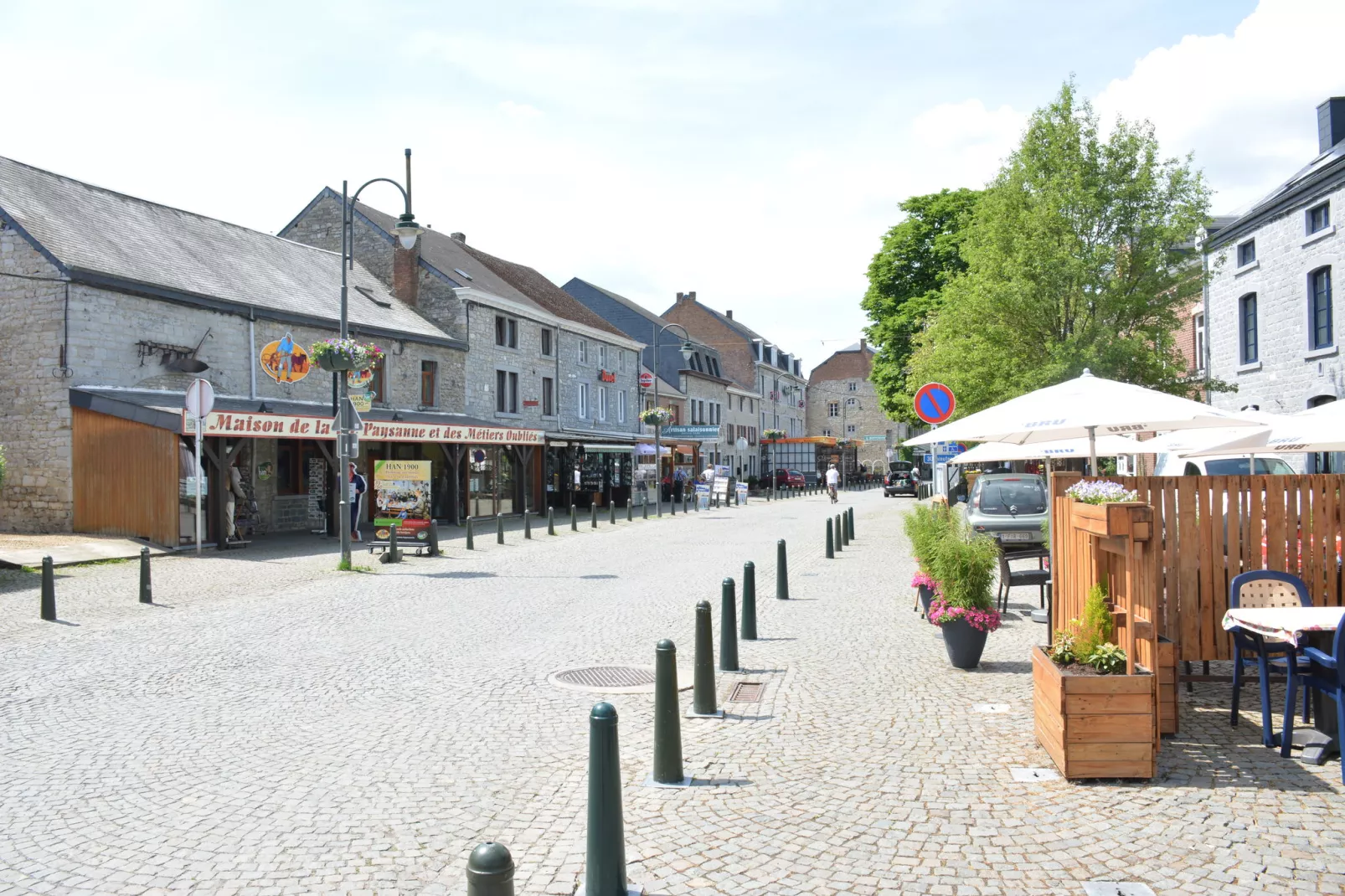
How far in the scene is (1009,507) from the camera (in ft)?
51.2

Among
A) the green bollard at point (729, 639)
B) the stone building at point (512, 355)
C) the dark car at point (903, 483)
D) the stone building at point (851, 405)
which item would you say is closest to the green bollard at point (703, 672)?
the green bollard at point (729, 639)

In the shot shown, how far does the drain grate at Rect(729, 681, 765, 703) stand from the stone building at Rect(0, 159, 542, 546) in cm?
1391

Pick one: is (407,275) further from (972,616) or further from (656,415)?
(972,616)

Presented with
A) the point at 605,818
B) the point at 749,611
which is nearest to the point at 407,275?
the point at 749,611

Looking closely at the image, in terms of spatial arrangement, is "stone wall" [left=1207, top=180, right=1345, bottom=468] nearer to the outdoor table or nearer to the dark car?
the outdoor table

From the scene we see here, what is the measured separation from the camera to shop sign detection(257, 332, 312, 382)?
23844 mm

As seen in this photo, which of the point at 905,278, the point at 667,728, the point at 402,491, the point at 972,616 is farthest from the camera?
the point at 905,278

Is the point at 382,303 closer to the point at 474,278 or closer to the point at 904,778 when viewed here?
the point at 474,278

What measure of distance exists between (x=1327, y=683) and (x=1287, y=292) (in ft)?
68.6

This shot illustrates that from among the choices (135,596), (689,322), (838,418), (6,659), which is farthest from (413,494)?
(838,418)

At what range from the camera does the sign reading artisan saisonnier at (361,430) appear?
1847 centimetres

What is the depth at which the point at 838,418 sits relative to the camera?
95.3m

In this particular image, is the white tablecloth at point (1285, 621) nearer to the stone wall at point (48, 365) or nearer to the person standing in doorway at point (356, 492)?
the person standing in doorway at point (356, 492)

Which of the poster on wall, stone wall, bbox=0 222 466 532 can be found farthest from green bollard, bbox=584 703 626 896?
stone wall, bbox=0 222 466 532
